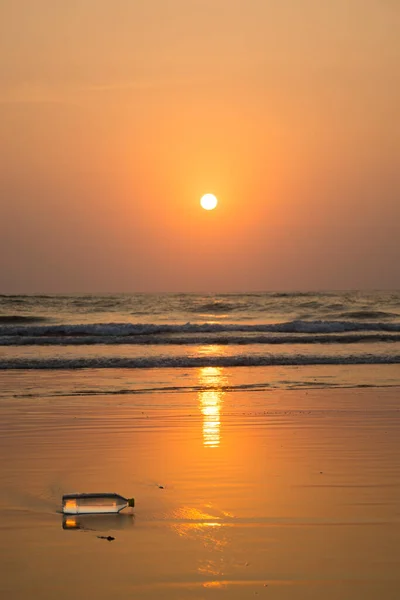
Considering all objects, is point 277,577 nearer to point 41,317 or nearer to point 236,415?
point 236,415

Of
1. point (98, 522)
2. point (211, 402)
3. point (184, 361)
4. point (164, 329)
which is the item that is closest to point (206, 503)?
point (98, 522)

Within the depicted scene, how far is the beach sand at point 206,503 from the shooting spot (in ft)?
13.5

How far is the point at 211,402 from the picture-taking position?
37.4 ft

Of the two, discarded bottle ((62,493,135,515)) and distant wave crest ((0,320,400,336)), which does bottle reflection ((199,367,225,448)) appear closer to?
discarded bottle ((62,493,135,515))

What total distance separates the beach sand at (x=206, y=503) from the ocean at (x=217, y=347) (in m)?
4.13

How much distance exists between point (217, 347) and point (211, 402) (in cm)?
1143

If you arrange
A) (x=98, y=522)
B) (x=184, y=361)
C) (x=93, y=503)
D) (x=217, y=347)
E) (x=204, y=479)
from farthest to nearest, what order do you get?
(x=217, y=347) → (x=184, y=361) → (x=204, y=479) → (x=93, y=503) → (x=98, y=522)

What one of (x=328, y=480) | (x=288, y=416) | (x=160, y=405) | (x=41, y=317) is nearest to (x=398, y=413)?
(x=288, y=416)

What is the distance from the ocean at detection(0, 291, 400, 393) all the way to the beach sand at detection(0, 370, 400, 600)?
4.13 m

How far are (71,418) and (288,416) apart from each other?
2.96 m

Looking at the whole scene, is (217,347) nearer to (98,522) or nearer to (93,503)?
(93,503)

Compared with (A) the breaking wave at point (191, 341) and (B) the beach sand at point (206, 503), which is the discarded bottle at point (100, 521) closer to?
(B) the beach sand at point (206, 503)

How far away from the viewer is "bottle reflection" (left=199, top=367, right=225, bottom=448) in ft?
27.8

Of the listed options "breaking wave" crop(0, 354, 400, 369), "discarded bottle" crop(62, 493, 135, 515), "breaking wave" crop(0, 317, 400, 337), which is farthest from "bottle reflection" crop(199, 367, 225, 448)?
"breaking wave" crop(0, 317, 400, 337)
